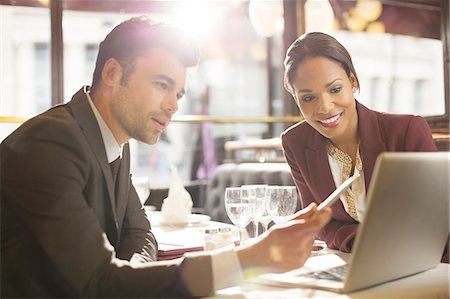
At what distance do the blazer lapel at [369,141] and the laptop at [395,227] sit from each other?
426 mm

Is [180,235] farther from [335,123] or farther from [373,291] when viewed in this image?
[373,291]

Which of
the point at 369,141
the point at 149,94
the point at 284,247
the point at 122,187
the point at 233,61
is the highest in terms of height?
the point at 233,61

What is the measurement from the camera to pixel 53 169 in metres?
1.27

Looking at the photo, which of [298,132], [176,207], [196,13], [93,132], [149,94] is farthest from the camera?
[196,13]

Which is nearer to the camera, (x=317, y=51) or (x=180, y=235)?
(x=317, y=51)

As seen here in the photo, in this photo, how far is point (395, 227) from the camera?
121cm

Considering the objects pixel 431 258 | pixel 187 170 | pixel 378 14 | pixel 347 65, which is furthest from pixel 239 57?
pixel 431 258

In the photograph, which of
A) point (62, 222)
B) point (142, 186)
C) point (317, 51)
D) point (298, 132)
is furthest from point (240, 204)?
point (142, 186)

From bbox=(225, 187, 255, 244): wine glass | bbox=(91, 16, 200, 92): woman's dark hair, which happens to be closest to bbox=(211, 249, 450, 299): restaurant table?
bbox=(225, 187, 255, 244): wine glass

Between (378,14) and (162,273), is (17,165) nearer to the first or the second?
(162,273)

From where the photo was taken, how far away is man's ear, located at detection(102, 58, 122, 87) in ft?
5.20

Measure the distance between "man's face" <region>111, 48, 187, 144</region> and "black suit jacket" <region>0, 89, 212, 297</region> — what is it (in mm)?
142

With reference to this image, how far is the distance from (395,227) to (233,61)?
8.38 metres

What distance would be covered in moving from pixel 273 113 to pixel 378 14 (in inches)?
63.9
